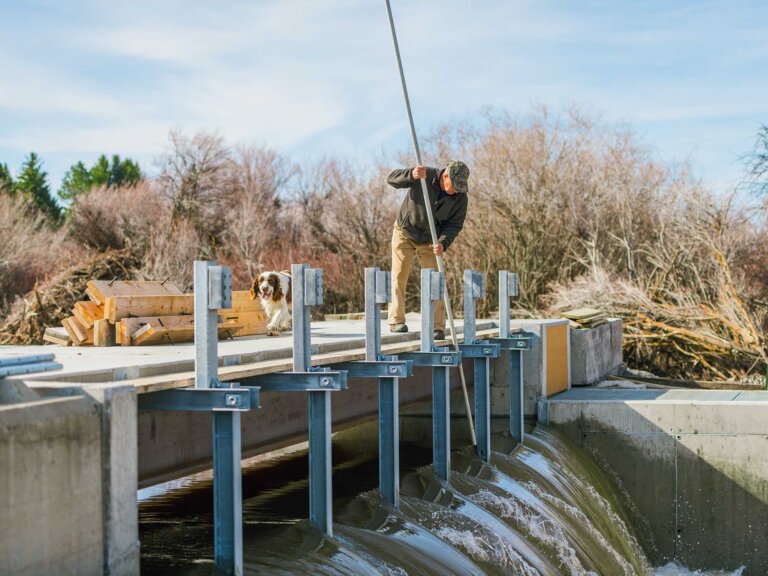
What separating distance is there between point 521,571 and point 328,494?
2157 millimetres

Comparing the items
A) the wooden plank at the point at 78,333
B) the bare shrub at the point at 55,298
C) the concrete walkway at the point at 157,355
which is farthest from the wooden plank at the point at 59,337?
the bare shrub at the point at 55,298

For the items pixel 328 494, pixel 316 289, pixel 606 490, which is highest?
pixel 316 289

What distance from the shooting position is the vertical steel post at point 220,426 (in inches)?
261

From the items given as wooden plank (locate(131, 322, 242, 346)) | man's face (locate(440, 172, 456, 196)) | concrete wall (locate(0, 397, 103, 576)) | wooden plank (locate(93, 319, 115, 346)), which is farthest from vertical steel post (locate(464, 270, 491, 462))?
concrete wall (locate(0, 397, 103, 576))

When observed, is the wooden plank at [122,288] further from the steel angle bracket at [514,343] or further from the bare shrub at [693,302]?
the bare shrub at [693,302]

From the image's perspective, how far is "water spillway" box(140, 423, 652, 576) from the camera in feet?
27.4

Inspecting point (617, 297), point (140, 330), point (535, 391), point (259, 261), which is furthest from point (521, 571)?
point (259, 261)

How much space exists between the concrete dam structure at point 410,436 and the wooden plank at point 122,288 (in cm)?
85

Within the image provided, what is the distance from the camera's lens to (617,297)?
23.4m

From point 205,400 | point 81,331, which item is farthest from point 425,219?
point 205,400

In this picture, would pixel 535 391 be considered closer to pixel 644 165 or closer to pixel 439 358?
pixel 439 358

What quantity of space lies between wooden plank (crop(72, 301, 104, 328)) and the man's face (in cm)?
377

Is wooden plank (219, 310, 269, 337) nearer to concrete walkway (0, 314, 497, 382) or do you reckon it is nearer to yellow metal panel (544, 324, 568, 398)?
concrete walkway (0, 314, 497, 382)

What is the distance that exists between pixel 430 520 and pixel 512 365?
518 centimetres
